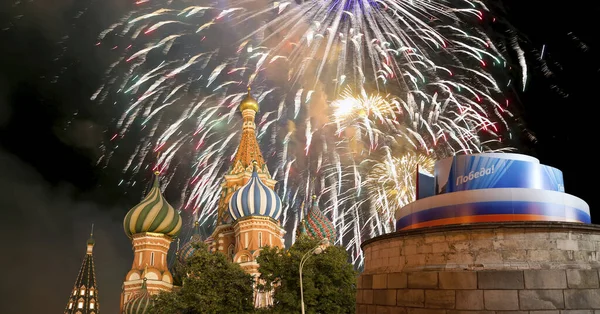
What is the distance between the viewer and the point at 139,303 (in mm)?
33500

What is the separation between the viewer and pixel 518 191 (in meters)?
12.8

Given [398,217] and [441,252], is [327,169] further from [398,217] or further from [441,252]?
[441,252]

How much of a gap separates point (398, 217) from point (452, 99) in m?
14.7

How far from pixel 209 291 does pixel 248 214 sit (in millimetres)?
14331

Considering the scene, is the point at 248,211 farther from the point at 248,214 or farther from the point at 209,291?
the point at 209,291

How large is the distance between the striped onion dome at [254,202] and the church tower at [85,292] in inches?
641

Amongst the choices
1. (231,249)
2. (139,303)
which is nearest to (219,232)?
(231,249)

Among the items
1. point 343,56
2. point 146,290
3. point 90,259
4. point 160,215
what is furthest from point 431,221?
point 90,259

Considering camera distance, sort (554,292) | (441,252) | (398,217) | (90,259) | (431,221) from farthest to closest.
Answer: (90,259) < (398,217) < (431,221) < (441,252) < (554,292)

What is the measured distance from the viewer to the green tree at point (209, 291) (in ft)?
74.7

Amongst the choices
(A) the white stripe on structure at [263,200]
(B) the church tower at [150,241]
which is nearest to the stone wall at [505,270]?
(A) the white stripe on structure at [263,200]

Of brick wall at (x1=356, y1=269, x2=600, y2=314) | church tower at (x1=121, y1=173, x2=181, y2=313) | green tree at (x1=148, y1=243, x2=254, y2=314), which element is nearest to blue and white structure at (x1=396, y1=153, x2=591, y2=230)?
brick wall at (x1=356, y1=269, x2=600, y2=314)

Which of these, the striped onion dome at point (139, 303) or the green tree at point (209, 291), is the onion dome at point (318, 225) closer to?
the striped onion dome at point (139, 303)

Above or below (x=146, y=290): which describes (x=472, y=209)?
above
